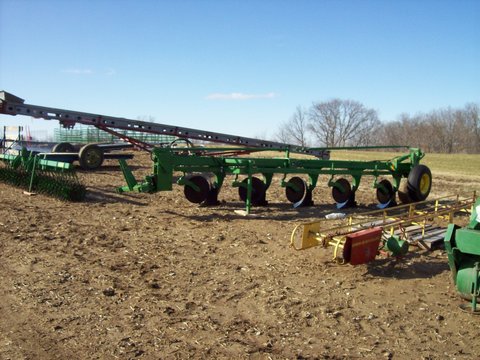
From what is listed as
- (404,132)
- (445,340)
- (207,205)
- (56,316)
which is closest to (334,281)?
(445,340)

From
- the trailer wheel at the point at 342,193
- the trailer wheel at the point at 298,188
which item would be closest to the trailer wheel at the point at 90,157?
the trailer wheel at the point at 298,188

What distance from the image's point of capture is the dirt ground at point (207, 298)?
344 cm

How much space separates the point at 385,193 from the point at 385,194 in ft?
0.10

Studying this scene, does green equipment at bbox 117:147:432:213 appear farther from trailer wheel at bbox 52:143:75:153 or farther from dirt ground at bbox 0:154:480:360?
trailer wheel at bbox 52:143:75:153

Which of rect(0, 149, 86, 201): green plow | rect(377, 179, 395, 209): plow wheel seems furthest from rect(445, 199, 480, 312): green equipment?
rect(0, 149, 86, 201): green plow

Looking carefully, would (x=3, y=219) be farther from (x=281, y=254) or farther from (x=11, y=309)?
(x=281, y=254)

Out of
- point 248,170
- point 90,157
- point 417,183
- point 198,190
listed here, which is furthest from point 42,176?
point 417,183

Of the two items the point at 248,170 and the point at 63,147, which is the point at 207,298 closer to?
the point at 248,170

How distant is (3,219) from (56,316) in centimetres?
425

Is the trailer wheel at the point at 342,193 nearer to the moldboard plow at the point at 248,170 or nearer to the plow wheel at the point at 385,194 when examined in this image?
the moldboard plow at the point at 248,170

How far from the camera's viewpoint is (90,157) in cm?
1559

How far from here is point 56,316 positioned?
3.83 metres

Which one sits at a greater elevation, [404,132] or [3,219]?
[404,132]

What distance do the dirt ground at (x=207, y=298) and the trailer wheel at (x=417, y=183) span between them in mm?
4182
